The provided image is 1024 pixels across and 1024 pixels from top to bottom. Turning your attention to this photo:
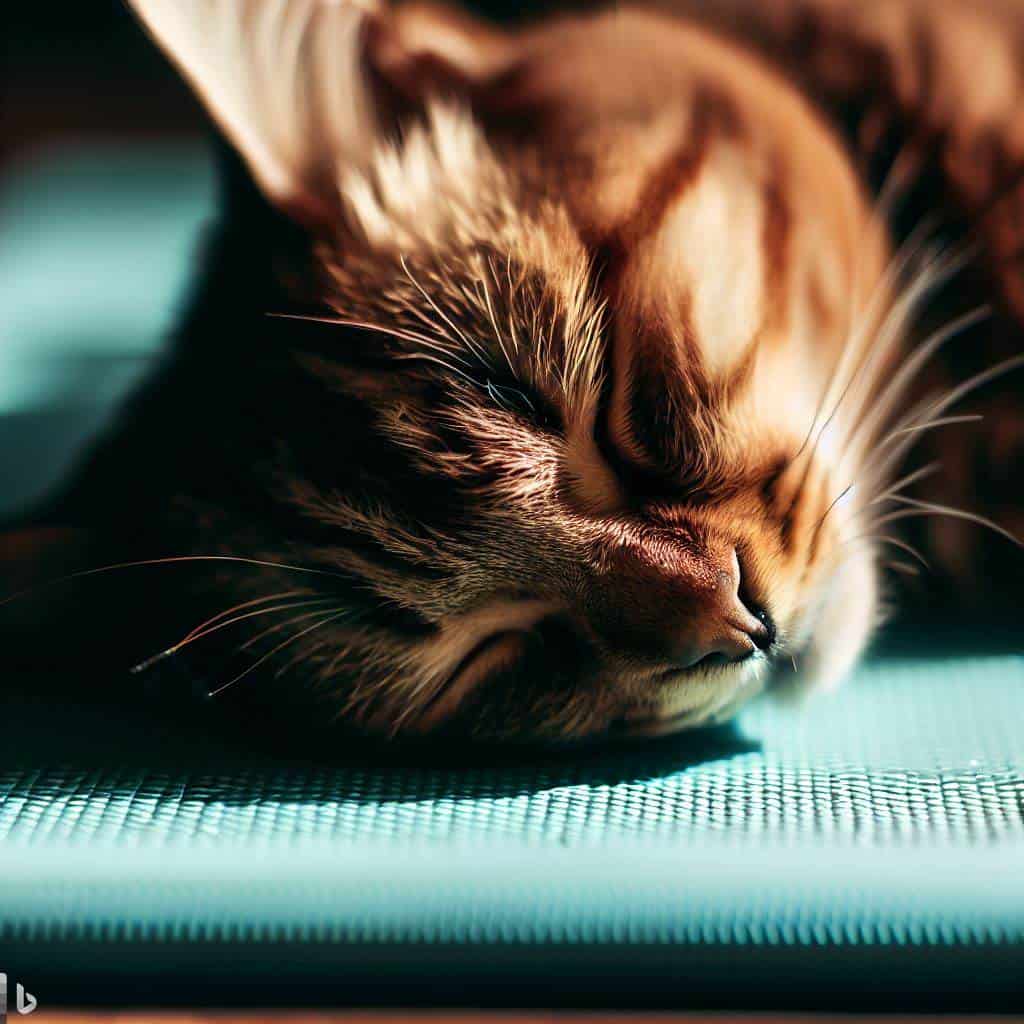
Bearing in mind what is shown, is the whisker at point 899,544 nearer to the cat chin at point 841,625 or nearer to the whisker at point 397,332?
the cat chin at point 841,625

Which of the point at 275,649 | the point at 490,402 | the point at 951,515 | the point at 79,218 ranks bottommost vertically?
the point at 951,515

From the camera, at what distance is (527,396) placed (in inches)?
31.0

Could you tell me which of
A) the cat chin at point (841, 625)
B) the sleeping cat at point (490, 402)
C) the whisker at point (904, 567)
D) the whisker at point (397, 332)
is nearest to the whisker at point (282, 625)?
the sleeping cat at point (490, 402)

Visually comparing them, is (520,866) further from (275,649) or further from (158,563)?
(158,563)

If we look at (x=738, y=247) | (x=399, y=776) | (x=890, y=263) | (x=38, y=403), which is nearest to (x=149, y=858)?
(x=399, y=776)

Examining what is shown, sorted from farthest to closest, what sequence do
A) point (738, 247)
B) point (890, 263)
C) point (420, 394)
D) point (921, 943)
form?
1. point (890, 263)
2. point (738, 247)
3. point (420, 394)
4. point (921, 943)

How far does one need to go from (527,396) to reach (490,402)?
0.03m

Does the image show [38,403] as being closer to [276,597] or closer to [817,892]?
[276,597]

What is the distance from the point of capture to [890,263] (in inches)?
38.7

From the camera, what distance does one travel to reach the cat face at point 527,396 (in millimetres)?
771

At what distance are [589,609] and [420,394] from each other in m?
0.18
